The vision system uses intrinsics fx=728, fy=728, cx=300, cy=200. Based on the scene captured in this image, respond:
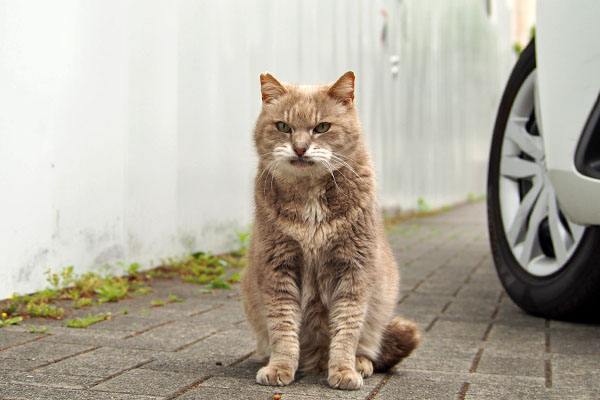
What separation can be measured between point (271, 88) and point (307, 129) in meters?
0.27

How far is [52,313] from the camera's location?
12.5 ft

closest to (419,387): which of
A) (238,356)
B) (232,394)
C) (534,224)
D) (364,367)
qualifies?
(364,367)

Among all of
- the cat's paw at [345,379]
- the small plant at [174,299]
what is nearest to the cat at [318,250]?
the cat's paw at [345,379]

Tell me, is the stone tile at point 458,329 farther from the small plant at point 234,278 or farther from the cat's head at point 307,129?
the small plant at point 234,278

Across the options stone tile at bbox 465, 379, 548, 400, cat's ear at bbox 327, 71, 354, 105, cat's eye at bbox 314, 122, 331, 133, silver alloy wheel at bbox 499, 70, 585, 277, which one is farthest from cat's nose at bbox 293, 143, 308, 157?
silver alloy wheel at bbox 499, 70, 585, 277

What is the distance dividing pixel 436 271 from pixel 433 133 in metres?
8.19

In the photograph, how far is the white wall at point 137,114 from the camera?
4.11 m

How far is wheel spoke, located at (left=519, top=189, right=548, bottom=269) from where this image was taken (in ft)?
13.3

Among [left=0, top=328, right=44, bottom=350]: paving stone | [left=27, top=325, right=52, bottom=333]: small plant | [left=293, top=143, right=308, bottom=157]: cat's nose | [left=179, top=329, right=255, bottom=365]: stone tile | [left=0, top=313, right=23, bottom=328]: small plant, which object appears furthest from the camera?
[left=0, top=313, right=23, bottom=328]: small plant

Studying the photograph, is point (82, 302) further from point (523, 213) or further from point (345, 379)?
point (523, 213)

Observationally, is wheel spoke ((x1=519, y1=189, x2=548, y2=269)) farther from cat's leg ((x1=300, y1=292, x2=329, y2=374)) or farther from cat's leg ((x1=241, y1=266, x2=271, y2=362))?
cat's leg ((x1=241, y1=266, x2=271, y2=362))

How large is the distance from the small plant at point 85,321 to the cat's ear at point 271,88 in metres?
1.55

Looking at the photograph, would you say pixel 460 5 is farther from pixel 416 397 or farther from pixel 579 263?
pixel 416 397

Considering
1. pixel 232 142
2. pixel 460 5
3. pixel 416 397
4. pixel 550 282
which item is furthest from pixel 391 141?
pixel 416 397
